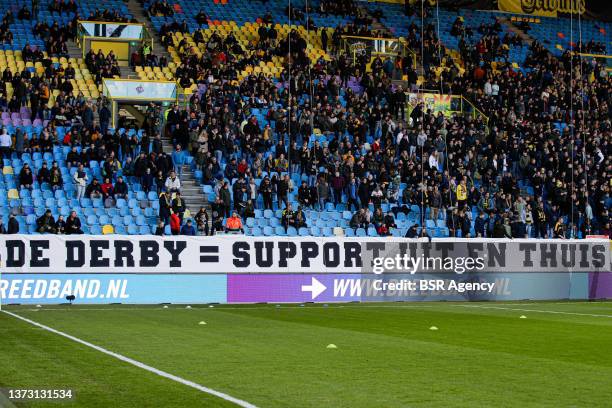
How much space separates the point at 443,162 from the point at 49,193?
15.1 metres

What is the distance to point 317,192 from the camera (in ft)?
121

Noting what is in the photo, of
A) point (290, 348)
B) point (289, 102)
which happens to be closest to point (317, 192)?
point (289, 102)

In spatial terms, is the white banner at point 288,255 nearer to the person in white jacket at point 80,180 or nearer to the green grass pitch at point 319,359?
the green grass pitch at point 319,359

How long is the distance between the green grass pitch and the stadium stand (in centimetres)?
1158

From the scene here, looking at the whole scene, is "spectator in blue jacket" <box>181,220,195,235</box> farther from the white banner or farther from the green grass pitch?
the green grass pitch

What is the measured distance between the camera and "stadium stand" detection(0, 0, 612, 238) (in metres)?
35.2

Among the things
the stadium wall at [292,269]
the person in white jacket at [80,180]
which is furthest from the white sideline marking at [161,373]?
the person in white jacket at [80,180]

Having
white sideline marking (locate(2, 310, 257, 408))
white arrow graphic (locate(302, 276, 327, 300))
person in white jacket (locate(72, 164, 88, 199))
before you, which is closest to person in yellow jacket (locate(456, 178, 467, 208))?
white arrow graphic (locate(302, 276, 327, 300))

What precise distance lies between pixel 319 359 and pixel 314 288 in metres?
16.5

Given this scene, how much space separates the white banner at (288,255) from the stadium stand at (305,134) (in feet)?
7.95

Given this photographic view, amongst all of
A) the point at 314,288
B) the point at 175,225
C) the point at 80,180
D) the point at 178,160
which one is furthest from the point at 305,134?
the point at 314,288

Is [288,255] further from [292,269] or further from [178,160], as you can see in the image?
[178,160]

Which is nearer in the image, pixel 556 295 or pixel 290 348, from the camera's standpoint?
pixel 290 348

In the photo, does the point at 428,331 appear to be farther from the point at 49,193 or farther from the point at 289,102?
the point at 289,102
